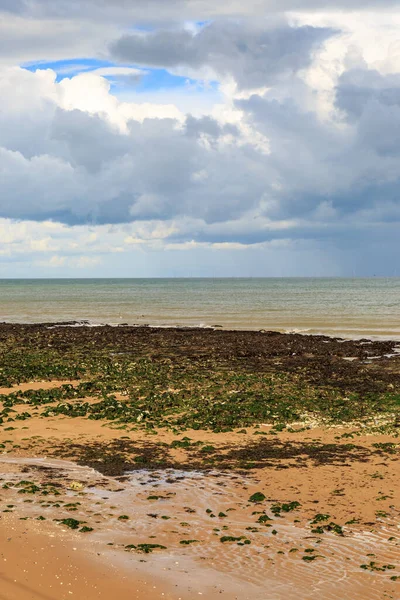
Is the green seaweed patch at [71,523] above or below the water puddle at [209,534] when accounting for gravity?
above

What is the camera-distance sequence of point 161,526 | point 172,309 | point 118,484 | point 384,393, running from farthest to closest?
point 172,309 < point 384,393 < point 118,484 < point 161,526

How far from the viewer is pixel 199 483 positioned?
13961mm

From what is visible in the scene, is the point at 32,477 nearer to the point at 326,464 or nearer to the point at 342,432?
the point at 326,464

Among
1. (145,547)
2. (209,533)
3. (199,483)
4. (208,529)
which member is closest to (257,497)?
(199,483)

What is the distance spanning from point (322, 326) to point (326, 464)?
157 ft

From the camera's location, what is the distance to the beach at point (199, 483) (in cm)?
939

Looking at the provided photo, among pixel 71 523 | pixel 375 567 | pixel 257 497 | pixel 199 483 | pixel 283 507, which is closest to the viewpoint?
pixel 375 567

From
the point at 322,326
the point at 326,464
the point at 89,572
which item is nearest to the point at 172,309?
the point at 322,326

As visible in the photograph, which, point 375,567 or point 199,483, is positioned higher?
point 375,567

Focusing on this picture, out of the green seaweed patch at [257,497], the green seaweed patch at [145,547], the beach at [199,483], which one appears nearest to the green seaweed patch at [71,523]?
the beach at [199,483]

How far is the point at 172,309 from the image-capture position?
90.0 m

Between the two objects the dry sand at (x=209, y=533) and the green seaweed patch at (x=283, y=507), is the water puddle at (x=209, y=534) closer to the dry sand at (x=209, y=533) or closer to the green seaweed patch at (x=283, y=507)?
the dry sand at (x=209, y=533)

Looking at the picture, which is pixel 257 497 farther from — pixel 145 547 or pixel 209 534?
pixel 145 547

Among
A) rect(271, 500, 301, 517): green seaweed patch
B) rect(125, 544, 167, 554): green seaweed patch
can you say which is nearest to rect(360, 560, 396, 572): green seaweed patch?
rect(271, 500, 301, 517): green seaweed patch
